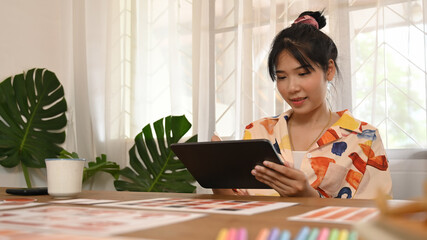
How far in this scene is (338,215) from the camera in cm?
62

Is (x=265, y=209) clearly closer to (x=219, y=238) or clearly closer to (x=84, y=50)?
(x=219, y=238)

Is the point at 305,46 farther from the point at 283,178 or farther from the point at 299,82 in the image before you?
the point at 283,178

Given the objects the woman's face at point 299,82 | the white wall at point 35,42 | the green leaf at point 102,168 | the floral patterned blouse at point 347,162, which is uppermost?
the white wall at point 35,42

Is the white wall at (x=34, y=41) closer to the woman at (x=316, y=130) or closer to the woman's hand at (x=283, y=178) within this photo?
the woman at (x=316, y=130)

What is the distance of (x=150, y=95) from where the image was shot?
8.68ft

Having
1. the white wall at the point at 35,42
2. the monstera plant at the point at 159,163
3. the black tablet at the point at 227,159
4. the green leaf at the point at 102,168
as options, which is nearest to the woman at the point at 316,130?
the black tablet at the point at 227,159

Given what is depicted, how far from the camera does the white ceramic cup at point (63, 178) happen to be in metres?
1.04

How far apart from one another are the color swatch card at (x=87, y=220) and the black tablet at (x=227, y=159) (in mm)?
352

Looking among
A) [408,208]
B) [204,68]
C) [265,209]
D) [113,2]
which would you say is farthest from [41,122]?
[408,208]

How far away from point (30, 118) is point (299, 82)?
1799 millimetres

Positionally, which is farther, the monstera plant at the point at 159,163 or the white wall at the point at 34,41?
the white wall at the point at 34,41

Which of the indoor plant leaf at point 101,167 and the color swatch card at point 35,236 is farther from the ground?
the color swatch card at point 35,236

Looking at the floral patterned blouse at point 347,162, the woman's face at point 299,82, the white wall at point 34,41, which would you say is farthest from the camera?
the white wall at point 34,41

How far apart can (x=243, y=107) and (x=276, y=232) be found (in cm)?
182
